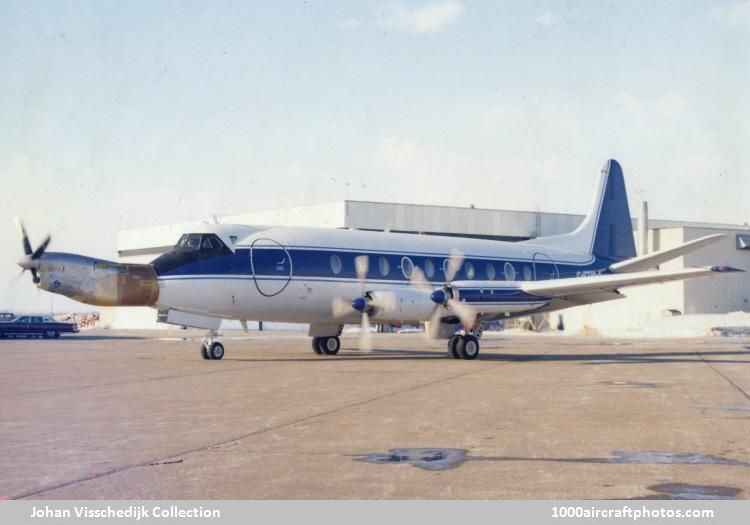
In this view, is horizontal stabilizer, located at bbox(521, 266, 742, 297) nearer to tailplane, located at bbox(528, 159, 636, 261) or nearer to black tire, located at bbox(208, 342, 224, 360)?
tailplane, located at bbox(528, 159, 636, 261)

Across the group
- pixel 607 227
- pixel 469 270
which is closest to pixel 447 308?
pixel 469 270

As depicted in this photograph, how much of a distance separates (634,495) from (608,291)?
2532cm

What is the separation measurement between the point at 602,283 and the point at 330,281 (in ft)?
30.3

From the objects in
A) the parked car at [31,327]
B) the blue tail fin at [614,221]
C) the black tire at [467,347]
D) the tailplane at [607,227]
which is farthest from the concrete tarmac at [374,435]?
the parked car at [31,327]

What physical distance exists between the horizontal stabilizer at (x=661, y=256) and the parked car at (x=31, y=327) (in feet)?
123

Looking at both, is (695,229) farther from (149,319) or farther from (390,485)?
(390,485)

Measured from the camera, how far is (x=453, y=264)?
32094 mm

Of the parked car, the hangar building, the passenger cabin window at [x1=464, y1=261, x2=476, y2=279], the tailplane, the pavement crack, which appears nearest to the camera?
the pavement crack

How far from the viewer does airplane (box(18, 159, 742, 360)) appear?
25.4 meters

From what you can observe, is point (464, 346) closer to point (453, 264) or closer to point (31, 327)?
point (453, 264)

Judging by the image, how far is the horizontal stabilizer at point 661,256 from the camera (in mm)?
29828

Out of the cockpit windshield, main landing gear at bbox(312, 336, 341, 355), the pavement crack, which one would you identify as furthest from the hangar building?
the pavement crack

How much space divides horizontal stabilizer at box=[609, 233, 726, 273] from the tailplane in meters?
1.07
